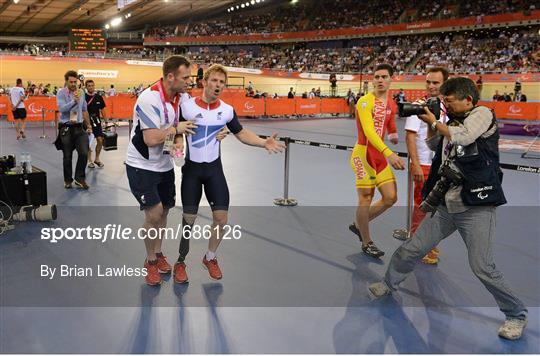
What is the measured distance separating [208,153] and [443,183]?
1.79 meters

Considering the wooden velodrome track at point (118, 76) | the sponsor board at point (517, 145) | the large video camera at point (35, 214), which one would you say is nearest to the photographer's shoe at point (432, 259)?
the large video camera at point (35, 214)

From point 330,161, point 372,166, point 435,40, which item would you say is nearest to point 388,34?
point 435,40

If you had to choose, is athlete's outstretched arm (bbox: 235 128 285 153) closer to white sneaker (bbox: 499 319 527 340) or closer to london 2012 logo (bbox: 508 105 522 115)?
white sneaker (bbox: 499 319 527 340)

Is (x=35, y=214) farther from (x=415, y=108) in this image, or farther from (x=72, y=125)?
(x=415, y=108)

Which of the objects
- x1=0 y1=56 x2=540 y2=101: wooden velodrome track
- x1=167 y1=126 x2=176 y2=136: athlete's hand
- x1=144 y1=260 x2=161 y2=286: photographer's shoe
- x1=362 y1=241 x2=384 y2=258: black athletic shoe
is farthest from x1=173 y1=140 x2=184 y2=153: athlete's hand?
x1=0 y1=56 x2=540 y2=101: wooden velodrome track

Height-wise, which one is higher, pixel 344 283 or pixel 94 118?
pixel 94 118

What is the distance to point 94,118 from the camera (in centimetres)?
878

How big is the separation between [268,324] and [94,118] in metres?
6.70

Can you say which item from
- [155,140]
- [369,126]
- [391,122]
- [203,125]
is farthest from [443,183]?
[155,140]

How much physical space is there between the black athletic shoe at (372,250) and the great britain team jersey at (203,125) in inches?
72.9

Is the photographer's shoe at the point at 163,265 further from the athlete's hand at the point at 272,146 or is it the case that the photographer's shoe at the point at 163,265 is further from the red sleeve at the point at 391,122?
the red sleeve at the point at 391,122

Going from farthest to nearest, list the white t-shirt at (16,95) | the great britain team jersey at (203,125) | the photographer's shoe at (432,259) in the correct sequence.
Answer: the white t-shirt at (16,95)
the photographer's shoe at (432,259)
the great britain team jersey at (203,125)

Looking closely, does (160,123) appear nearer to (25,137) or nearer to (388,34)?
(25,137)

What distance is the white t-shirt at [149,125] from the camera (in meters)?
3.58
